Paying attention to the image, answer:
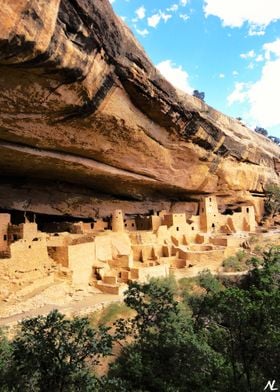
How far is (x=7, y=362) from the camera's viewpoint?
8.47m

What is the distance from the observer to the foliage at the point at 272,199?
26344 millimetres

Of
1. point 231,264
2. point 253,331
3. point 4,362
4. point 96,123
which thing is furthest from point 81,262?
point 253,331

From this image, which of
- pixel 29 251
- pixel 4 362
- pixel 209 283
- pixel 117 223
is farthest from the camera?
pixel 117 223

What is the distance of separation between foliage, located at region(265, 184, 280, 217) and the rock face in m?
2.19

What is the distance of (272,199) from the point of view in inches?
1049

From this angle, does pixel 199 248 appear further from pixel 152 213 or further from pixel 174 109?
pixel 174 109

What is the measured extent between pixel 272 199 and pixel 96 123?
17.2m

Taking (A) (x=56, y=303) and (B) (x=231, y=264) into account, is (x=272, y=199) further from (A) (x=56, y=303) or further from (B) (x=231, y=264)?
(A) (x=56, y=303)

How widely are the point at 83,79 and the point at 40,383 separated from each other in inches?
321

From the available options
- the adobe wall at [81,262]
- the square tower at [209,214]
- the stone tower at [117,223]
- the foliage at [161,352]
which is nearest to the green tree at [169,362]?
the foliage at [161,352]

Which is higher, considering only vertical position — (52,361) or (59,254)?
(59,254)

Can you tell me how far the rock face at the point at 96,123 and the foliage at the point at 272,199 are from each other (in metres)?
2.19

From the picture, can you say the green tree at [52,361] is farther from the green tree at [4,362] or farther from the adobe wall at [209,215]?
the adobe wall at [209,215]

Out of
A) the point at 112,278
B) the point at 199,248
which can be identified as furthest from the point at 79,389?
the point at 199,248
